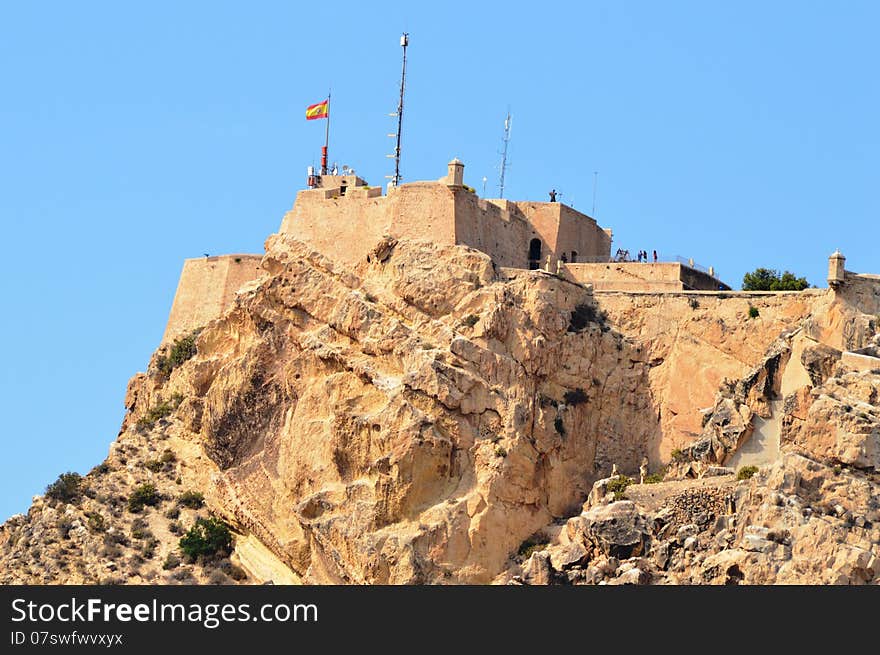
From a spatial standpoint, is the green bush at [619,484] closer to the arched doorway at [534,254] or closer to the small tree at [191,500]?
the arched doorway at [534,254]

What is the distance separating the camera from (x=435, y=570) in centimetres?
9381

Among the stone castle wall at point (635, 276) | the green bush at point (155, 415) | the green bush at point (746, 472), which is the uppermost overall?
the stone castle wall at point (635, 276)

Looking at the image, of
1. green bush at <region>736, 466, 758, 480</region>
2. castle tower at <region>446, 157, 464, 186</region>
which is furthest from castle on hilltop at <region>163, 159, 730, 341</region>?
green bush at <region>736, 466, 758, 480</region>

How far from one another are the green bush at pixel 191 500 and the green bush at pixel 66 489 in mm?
3849

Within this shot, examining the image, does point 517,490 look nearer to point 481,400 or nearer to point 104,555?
point 481,400

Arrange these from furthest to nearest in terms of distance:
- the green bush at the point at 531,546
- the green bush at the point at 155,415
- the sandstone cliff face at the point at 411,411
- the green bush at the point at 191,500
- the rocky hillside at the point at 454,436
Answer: the green bush at the point at 155,415 < the green bush at the point at 191,500 < the green bush at the point at 531,546 < the sandstone cliff face at the point at 411,411 < the rocky hillside at the point at 454,436

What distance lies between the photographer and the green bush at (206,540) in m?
100

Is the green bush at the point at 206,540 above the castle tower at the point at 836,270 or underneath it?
underneath

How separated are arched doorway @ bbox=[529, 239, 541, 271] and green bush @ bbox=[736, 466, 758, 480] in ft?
49.0

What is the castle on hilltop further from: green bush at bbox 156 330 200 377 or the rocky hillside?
green bush at bbox 156 330 200 377

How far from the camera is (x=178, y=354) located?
4328 inches

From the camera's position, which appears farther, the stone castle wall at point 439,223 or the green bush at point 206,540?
the stone castle wall at point 439,223

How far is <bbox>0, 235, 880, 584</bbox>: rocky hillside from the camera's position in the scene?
91688 millimetres

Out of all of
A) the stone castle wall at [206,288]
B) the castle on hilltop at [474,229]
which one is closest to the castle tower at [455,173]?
the castle on hilltop at [474,229]
